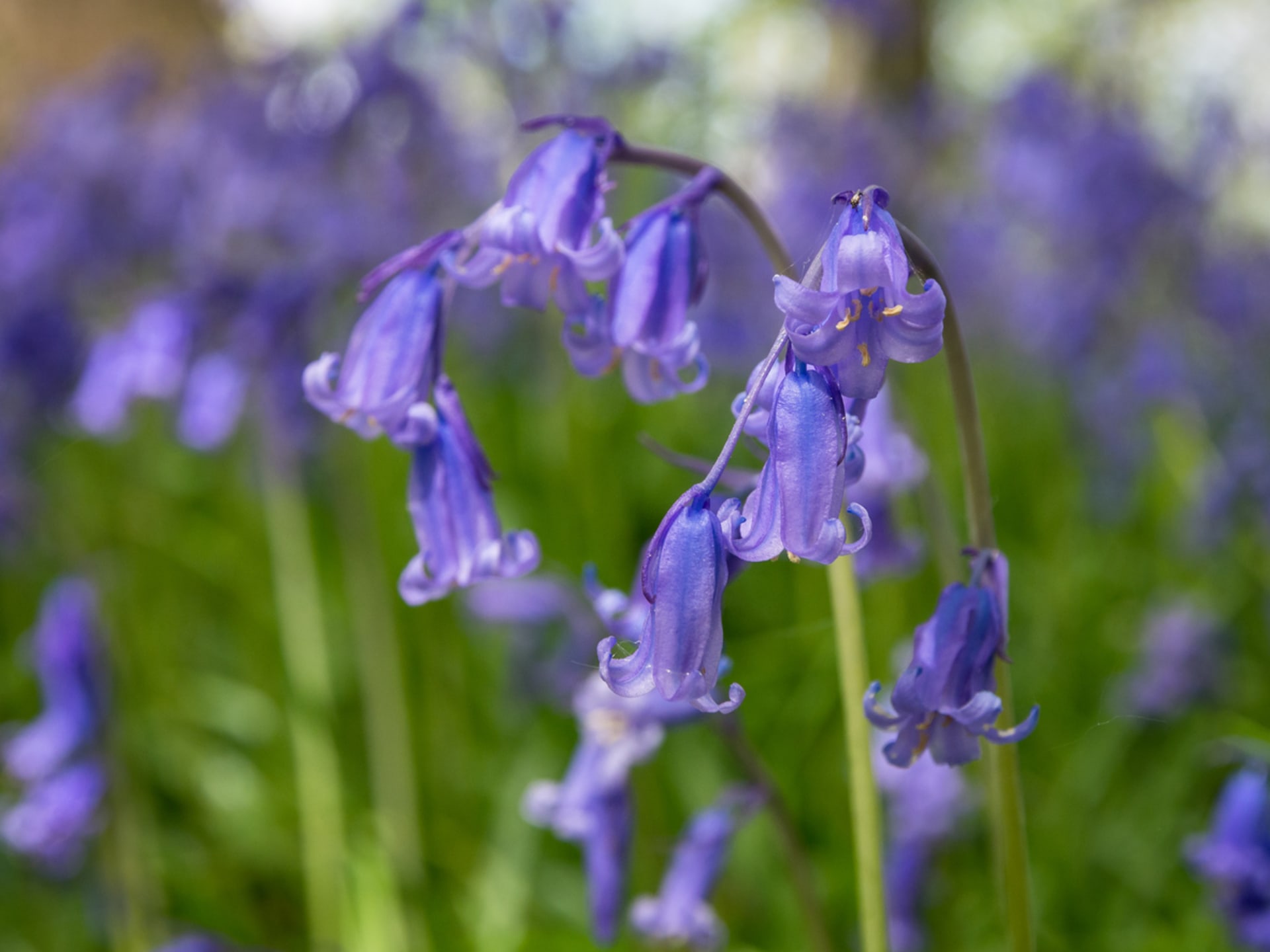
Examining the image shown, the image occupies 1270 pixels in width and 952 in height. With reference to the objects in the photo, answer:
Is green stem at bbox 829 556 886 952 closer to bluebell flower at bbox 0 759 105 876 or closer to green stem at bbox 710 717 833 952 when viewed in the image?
green stem at bbox 710 717 833 952

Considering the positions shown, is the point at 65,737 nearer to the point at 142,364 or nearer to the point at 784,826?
the point at 142,364

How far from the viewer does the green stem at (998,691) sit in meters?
1.00

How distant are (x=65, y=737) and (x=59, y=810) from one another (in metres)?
0.15

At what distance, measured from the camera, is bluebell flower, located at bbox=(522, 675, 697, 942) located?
1.46 metres

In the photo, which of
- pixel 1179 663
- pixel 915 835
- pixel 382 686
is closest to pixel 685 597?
pixel 915 835

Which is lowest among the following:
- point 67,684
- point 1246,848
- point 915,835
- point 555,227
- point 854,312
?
point 915,835

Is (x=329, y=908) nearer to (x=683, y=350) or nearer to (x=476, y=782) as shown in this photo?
(x=476, y=782)

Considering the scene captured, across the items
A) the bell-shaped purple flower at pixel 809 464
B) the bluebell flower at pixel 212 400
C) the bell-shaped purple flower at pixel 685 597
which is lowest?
the bell-shaped purple flower at pixel 685 597

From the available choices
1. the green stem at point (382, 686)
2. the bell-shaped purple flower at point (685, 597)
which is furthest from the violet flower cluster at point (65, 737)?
the bell-shaped purple flower at point (685, 597)

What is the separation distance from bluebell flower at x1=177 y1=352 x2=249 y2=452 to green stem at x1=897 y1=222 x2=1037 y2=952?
5.61 feet

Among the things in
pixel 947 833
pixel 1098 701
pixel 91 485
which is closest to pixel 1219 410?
pixel 1098 701

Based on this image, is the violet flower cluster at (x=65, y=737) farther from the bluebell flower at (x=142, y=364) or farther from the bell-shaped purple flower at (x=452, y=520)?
the bell-shaped purple flower at (x=452, y=520)

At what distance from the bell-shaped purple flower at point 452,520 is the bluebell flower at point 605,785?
414mm

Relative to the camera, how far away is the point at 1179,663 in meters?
2.64
